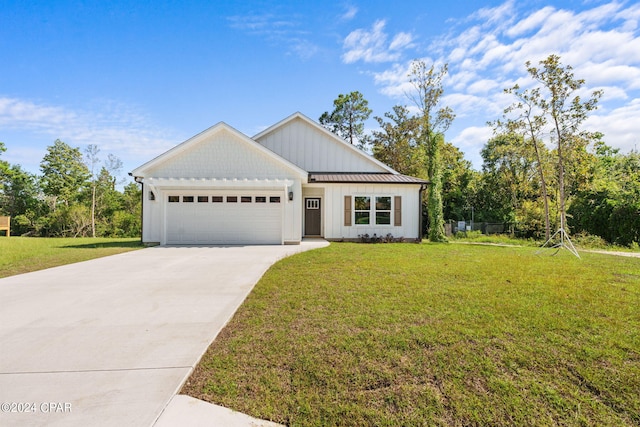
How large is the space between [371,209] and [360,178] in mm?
1698

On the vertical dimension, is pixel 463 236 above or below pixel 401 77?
below

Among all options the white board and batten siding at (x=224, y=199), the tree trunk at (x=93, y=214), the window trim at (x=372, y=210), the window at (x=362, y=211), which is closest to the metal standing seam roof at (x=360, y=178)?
the window trim at (x=372, y=210)

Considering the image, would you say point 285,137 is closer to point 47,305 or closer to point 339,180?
point 339,180

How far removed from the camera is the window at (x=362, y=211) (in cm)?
1455

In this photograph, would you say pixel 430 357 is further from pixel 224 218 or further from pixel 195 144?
pixel 195 144

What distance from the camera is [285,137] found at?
16.7 metres

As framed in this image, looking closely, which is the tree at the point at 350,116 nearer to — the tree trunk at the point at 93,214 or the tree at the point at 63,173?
the tree trunk at the point at 93,214

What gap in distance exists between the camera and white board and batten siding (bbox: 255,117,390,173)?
53.7ft

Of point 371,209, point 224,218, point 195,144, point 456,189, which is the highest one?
point 195,144

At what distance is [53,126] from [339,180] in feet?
89.8

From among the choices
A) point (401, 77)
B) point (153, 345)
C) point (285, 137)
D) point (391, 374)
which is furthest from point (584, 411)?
point (401, 77)

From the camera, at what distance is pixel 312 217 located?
15.9m

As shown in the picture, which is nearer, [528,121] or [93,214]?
[528,121]

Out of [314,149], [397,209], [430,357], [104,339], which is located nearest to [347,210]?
[397,209]
